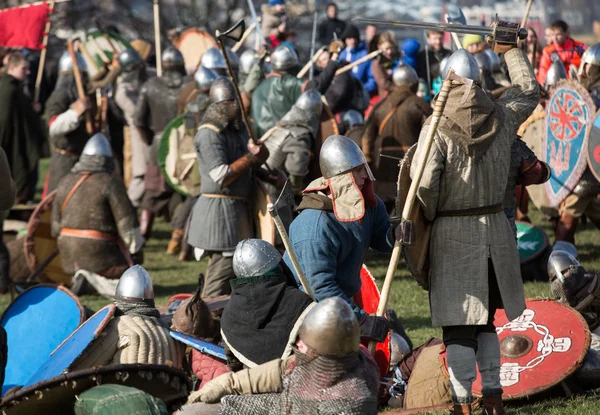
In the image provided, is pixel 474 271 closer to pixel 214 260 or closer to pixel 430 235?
pixel 430 235

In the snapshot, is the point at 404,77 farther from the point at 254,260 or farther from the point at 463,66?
the point at 254,260

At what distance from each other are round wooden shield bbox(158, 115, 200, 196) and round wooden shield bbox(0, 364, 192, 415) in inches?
231

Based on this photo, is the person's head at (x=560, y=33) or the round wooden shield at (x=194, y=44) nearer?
the person's head at (x=560, y=33)

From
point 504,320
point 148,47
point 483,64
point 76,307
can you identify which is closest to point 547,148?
point 483,64

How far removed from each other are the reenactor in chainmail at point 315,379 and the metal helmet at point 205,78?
250 inches

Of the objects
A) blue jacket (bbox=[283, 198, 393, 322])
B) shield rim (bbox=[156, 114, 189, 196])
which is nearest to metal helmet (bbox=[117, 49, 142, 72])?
shield rim (bbox=[156, 114, 189, 196])

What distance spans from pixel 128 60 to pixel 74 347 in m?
7.98

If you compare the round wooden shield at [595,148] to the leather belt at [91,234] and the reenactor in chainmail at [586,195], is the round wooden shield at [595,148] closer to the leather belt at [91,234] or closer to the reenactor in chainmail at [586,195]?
the reenactor in chainmail at [586,195]

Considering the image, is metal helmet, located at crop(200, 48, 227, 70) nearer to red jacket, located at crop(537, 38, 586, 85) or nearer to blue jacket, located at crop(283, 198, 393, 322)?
Result: red jacket, located at crop(537, 38, 586, 85)

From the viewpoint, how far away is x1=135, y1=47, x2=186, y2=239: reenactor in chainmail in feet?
40.5

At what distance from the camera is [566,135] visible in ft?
31.4

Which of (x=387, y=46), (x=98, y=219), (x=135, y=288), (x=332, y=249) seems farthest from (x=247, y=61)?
(x=332, y=249)

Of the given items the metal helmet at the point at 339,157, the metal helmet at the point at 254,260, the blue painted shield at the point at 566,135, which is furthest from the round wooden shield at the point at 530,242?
the metal helmet at the point at 254,260

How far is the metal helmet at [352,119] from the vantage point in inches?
474
